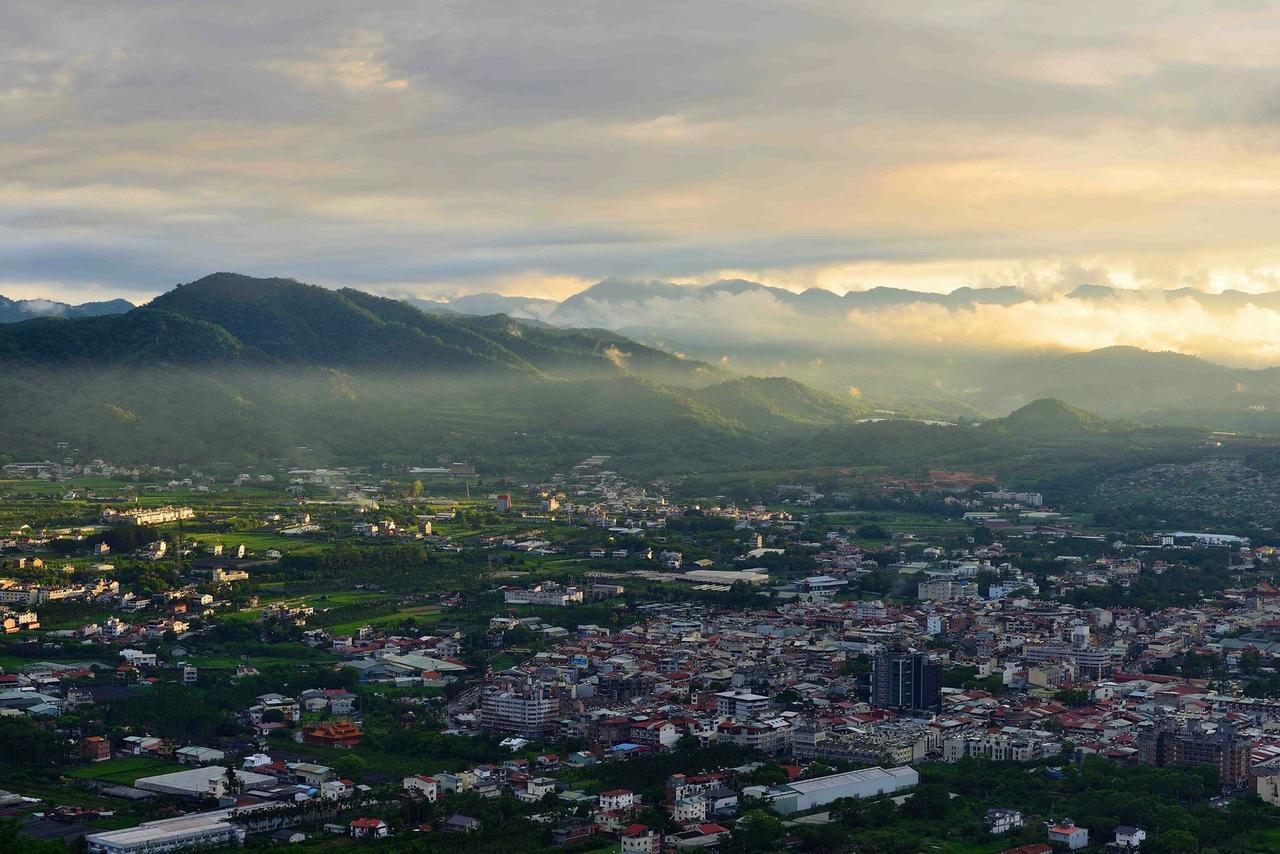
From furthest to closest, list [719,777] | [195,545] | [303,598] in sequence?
1. [195,545]
2. [303,598]
3. [719,777]

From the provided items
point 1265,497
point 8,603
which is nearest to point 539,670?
point 8,603

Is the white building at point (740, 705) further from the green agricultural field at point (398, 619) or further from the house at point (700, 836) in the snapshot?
the green agricultural field at point (398, 619)

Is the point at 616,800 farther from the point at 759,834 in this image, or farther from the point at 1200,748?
the point at 1200,748

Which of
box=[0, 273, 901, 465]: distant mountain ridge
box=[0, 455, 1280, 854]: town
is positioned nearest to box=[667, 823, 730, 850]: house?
box=[0, 455, 1280, 854]: town

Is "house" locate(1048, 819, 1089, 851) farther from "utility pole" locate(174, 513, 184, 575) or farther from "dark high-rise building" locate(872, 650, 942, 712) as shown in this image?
"utility pole" locate(174, 513, 184, 575)

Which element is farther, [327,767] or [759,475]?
[759,475]

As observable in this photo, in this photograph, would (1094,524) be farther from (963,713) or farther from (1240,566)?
(963,713)

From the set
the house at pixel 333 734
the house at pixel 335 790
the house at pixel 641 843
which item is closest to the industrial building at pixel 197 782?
the house at pixel 335 790

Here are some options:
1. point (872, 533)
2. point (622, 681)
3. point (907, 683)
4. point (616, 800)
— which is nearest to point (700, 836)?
point (616, 800)
